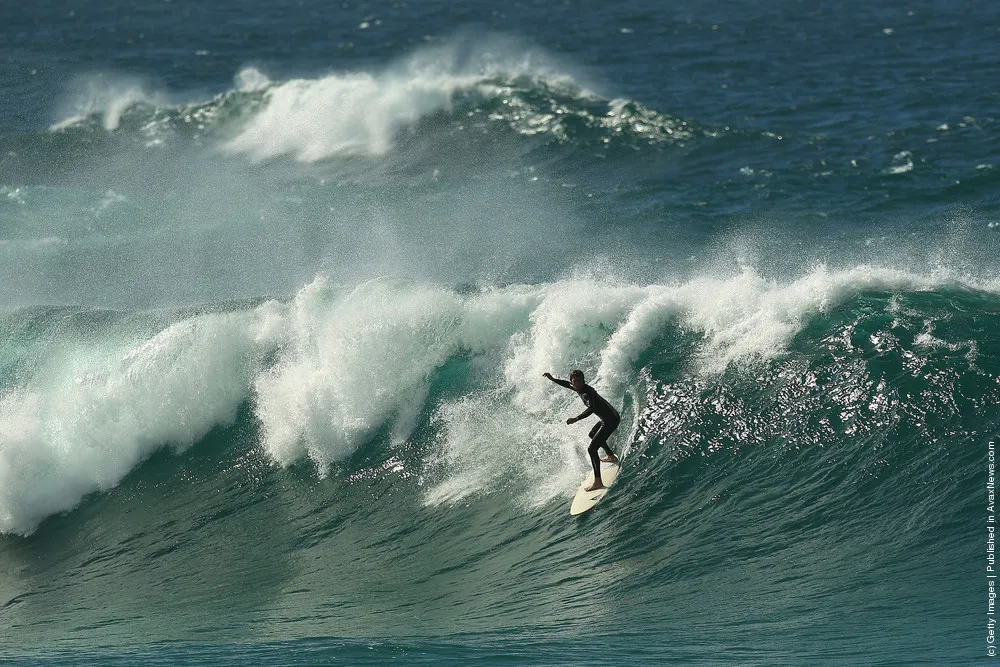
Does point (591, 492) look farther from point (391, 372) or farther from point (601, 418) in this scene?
point (391, 372)

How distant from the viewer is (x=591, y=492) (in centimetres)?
1429

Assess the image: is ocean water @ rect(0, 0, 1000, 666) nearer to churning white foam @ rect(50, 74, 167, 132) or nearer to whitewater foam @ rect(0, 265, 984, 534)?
whitewater foam @ rect(0, 265, 984, 534)

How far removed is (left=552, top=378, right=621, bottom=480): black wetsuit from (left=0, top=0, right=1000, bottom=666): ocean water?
0.61 metres

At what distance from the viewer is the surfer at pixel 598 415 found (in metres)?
13.6

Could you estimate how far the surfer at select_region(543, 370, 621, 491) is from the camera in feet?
44.6

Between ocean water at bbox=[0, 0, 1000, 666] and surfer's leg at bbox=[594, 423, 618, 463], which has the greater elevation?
surfer's leg at bbox=[594, 423, 618, 463]

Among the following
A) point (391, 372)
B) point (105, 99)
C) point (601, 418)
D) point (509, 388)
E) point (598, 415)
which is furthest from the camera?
point (105, 99)

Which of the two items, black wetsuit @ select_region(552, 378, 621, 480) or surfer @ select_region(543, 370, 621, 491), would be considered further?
black wetsuit @ select_region(552, 378, 621, 480)

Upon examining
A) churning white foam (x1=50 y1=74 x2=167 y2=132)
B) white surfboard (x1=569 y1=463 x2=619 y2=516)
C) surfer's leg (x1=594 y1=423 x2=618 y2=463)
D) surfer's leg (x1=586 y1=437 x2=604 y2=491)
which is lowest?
churning white foam (x1=50 y1=74 x2=167 y2=132)

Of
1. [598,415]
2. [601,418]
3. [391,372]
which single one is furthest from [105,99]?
[601,418]

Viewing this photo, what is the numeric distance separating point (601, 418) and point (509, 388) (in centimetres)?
268

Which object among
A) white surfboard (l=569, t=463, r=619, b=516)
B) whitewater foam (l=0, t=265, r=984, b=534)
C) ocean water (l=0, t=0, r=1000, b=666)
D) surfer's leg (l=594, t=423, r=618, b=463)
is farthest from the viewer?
whitewater foam (l=0, t=265, r=984, b=534)

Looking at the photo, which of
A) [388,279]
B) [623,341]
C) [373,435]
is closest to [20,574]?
[373,435]

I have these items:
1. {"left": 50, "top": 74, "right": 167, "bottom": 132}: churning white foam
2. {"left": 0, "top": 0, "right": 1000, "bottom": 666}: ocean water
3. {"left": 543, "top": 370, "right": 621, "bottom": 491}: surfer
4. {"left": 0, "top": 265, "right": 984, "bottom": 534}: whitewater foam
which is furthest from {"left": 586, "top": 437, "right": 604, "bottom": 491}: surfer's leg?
{"left": 50, "top": 74, "right": 167, "bottom": 132}: churning white foam
